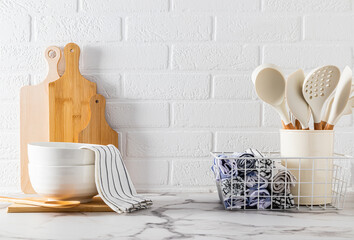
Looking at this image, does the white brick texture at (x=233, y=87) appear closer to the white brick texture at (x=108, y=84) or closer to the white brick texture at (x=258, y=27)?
the white brick texture at (x=258, y=27)

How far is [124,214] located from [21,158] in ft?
1.46

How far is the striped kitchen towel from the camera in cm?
103

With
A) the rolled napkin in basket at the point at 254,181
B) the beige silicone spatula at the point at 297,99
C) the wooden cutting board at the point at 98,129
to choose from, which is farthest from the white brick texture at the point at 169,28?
the rolled napkin in basket at the point at 254,181

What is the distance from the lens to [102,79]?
1.31 metres

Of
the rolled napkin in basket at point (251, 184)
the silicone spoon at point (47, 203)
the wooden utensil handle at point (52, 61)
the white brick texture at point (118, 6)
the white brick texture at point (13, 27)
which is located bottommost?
the silicone spoon at point (47, 203)

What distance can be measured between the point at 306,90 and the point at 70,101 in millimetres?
660

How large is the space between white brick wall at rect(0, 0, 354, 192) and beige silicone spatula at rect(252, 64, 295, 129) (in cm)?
20

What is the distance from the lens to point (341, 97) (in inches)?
42.3

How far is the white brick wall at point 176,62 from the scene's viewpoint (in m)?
1.30

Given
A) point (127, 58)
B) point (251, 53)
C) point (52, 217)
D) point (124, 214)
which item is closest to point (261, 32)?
point (251, 53)

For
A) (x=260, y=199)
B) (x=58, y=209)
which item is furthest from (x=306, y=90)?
(x=58, y=209)

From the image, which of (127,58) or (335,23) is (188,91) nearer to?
(127,58)

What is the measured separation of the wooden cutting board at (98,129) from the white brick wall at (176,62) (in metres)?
0.03

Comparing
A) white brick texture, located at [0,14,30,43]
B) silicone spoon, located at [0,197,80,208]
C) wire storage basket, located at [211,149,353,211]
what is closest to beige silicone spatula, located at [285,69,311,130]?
wire storage basket, located at [211,149,353,211]
